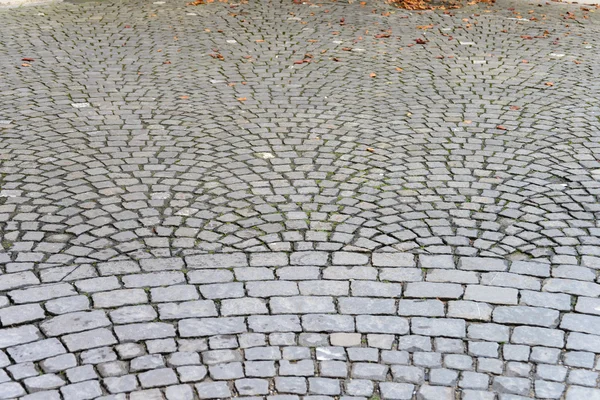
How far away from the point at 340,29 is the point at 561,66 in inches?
Answer: 137

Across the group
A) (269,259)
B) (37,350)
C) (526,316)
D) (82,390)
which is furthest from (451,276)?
(37,350)

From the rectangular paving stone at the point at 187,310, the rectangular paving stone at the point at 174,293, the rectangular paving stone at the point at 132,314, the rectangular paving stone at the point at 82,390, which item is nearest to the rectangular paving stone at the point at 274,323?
the rectangular paving stone at the point at 187,310

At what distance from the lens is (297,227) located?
5.20 meters

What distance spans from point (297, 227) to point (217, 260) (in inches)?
26.9

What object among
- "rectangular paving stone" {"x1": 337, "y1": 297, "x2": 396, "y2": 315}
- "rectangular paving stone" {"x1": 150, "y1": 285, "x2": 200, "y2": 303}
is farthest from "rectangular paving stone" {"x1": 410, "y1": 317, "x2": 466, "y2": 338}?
"rectangular paving stone" {"x1": 150, "y1": 285, "x2": 200, "y2": 303}

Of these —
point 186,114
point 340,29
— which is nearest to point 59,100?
point 186,114

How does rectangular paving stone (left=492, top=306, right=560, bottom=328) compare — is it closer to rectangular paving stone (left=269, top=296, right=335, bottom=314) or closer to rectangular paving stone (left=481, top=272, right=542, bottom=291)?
rectangular paving stone (left=481, top=272, right=542, bottom=291)

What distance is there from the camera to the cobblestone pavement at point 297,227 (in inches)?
150

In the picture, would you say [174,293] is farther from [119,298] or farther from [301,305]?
[301,305]

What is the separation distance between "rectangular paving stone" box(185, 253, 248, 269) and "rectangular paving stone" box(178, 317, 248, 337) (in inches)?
22.9

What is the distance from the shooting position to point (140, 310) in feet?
13.9

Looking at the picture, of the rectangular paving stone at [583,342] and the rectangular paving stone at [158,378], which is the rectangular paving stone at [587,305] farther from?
the rectangular paving stone at [158,378]

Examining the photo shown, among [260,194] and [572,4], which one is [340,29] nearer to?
[572,4]

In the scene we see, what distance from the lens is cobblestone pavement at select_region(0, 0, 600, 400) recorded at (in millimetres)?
3811
